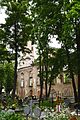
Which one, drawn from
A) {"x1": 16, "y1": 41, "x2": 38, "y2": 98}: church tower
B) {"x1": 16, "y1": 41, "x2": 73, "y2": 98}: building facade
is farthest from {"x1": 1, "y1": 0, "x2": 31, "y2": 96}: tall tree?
{"x1": 16, "y1": 41, "x2": 38, "y2": 98}: church tower

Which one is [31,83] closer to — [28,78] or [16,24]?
[28,78]

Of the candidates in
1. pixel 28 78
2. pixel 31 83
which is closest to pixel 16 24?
pixel 31 83

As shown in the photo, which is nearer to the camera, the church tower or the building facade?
the building facade

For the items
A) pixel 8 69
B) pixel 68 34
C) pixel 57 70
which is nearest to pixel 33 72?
pixel 8 69

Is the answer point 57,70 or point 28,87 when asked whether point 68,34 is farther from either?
point 28,87

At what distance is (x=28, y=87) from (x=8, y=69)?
39.8ft

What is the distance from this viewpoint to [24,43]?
1636 inches

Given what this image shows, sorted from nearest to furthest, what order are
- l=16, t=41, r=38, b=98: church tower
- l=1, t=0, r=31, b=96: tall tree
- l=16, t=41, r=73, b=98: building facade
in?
l=1, t=0, r=31, b=96: tall tree, l=16, t=41, r=73, b=98: building facade, l=16, t=41, r=38, b=98: church tower

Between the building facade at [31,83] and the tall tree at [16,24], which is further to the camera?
the building facade at [31,83]

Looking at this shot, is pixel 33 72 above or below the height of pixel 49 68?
above

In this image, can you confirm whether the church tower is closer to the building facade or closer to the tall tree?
the building facade

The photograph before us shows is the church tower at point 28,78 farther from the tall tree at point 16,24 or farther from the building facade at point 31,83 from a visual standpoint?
the tall tree at point 16,24

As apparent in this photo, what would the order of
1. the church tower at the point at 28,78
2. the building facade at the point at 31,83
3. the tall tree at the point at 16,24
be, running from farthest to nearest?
the church tower at the point at 28,78
the building facade at the point at 31,83
the tall tree at the point at 16,24

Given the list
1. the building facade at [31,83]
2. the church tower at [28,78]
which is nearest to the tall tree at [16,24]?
the building facade at [31,83]
